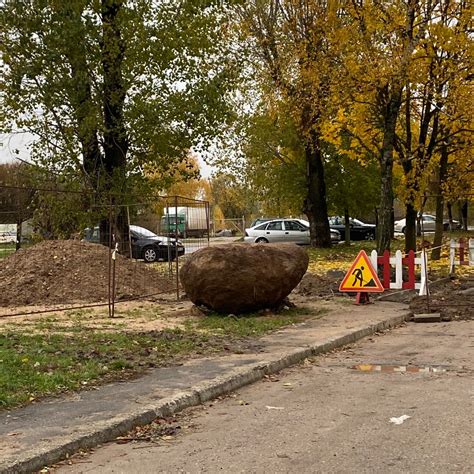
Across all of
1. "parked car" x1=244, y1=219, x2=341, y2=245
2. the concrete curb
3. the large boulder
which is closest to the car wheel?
the large boulder

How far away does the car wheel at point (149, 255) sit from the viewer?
699 inches

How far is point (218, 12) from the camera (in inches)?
928

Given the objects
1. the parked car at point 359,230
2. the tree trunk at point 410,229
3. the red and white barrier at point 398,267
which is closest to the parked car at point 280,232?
the parked car at point 359,230

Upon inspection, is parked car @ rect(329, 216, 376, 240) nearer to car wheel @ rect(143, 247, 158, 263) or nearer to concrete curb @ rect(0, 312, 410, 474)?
car wheel @ rect(143, 247, 158, 263)

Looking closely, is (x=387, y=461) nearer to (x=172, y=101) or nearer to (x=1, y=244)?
(x=1, y=244)

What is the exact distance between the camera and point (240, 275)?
39.3ft

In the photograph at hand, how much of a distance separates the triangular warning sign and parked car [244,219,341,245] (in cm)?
2266

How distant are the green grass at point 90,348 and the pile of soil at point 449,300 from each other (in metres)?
2.85

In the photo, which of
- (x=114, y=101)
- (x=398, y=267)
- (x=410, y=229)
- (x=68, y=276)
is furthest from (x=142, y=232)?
(x=410, y=229)

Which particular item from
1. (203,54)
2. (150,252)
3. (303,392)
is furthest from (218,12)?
(303,392)

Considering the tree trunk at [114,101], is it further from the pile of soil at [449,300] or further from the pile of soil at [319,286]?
the pile of soil at [449,300]

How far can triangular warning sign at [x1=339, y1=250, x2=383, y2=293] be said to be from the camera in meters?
14.4

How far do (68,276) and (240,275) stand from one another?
5.93m

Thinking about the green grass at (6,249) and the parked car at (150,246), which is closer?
the green grass at (6,249)
